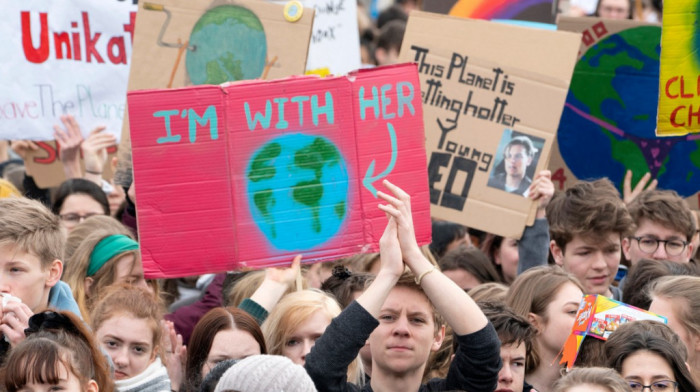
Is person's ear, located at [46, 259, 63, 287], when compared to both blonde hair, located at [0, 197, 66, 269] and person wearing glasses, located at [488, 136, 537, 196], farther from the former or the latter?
person wearing glasses, located at [488, 136, 537, 196]

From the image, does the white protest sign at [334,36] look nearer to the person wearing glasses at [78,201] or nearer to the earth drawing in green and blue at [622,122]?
the earth drawing in green and blue at [622,122]

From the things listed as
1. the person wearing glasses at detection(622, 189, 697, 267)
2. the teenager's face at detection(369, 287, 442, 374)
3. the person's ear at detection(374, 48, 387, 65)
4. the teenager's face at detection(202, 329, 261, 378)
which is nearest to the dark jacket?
the teenager's face at detection(369, 287, 442, 374)

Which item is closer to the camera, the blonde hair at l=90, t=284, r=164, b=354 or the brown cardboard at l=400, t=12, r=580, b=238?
the blonde hair at l=90, t=284, r=164, b=354

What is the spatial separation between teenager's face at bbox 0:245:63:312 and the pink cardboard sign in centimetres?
46

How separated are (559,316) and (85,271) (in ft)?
7.54

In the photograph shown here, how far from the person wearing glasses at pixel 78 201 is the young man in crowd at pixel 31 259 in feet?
6.65

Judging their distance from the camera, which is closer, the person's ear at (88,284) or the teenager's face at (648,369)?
the teenager's face at (648,369)

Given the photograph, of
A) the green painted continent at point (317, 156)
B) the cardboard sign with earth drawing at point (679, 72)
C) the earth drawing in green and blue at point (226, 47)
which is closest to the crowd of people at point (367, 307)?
the green painted continent at point (317, 156)

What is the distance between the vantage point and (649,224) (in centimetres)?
652

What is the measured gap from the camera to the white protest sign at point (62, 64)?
275 inches

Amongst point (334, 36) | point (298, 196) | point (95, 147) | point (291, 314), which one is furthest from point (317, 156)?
point (334, 36)

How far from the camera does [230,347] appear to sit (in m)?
4.78

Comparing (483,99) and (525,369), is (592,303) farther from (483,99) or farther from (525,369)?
(483,99)

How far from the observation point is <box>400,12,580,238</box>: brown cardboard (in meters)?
6.25
